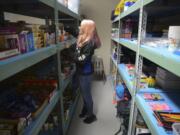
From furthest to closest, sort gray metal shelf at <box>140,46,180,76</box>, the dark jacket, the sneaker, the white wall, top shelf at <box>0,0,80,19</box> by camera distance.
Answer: the white wall < the sneaker < the dark jacket < top shelf at <box>0,0,80,19</box> < gray metal shelf at <box>140,46,180,76</box>

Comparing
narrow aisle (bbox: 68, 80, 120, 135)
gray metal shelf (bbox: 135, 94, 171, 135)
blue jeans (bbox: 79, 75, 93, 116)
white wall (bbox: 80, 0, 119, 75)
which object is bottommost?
narrow aisle (bbox: 68, 80, 120, 135)

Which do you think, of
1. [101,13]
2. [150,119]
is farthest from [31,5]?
[101,13]

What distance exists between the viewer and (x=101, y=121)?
84.7 inches

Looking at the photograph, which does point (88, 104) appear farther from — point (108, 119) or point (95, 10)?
point (95, 10)

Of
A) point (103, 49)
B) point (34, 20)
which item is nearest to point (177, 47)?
point (103, 49)

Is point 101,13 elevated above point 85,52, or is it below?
above

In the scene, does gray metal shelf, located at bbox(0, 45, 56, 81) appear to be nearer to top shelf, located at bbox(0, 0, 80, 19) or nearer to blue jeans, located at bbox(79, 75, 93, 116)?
top shelf, located at bbox(0, 0, 80, 19)

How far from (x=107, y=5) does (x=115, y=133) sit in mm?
3200

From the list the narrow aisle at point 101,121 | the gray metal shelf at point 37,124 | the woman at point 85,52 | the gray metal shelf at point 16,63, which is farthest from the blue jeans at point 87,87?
the gray metal shelf at point 16,63

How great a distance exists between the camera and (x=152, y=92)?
1217mm

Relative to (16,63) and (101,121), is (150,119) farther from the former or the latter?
(101,121)

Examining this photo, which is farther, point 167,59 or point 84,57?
point 84,57

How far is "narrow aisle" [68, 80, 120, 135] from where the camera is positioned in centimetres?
194

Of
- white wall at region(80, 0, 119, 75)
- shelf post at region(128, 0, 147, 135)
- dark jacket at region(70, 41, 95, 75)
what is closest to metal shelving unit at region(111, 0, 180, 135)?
shelf post at region(128, 0, 147, 135)
